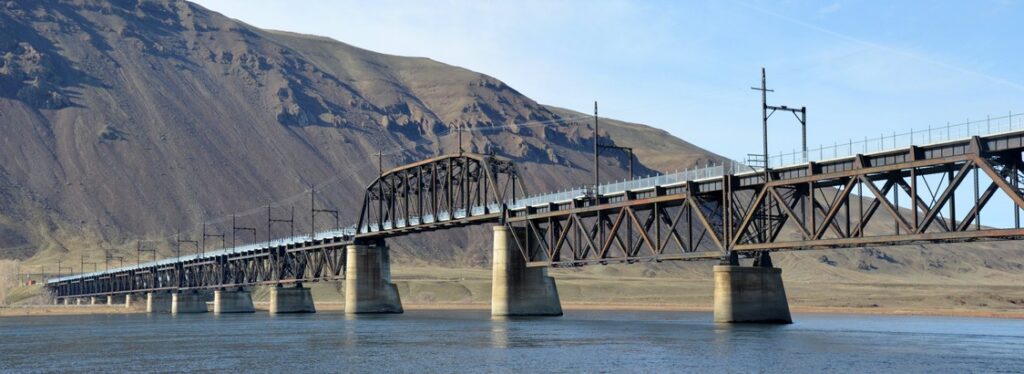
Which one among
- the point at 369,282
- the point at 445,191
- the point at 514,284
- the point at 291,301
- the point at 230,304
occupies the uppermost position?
the point at 445,191

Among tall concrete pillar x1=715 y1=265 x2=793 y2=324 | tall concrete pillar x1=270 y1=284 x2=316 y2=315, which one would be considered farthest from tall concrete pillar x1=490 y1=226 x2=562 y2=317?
tall concrete pillar x1=270 y1=284 x2=316 y2=315

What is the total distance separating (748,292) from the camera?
293 feet

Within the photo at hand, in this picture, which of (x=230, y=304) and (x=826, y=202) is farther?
(x=230, y=304)

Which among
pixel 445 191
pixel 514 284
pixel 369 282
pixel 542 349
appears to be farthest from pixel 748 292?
pixel 369 282

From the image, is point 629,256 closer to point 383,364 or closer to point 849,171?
point 849,171

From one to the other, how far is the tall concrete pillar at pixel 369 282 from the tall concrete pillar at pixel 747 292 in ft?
236

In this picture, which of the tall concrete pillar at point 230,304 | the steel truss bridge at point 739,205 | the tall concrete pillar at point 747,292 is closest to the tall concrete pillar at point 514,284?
the steel truss bridge at point 739,205

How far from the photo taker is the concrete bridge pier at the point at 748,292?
292 feet

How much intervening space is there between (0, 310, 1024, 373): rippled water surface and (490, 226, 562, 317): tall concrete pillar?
22.2 ft

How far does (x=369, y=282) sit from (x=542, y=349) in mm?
80344

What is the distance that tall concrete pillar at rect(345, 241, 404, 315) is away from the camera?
504 ft

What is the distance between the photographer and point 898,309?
160 meters

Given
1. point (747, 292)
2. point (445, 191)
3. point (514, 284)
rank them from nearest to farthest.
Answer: point (747, 292) → point (514, 284) → point (445, 191)

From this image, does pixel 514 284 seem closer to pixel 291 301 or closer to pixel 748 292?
pixel 748 292
